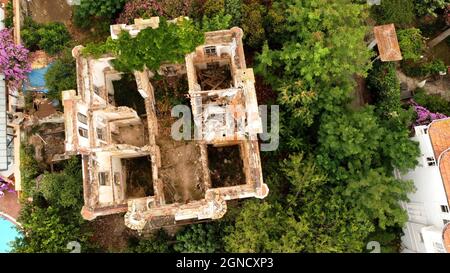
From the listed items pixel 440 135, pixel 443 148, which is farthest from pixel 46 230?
pixel 440 135

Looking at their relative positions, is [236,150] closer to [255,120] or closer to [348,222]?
[255,120]

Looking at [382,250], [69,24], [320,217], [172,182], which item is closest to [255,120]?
[320,217]

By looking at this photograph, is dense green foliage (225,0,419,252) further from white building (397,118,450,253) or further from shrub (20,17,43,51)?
shrub (20,17,43,51)

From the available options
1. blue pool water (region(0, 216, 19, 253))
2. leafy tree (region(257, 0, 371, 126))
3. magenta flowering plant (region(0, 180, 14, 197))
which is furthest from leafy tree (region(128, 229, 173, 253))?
leafy tree (region(257, 0, 371, 126))

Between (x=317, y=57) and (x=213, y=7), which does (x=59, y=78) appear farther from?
(x=317, y=57)

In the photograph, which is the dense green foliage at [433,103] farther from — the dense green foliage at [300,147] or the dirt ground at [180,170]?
the dirt ground at [180,170]

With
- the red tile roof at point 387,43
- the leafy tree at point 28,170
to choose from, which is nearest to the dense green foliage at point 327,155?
the red tile roof at point 387,43
